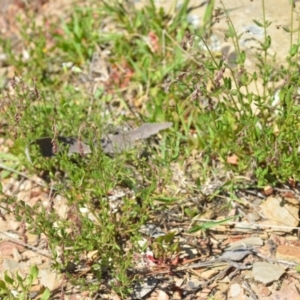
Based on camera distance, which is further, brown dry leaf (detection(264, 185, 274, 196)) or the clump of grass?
brown dry leaf (detection(264, 185, 274, 196))

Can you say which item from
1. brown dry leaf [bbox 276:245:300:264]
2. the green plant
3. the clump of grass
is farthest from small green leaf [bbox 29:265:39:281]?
brown dry leaf [bbox 276:245:300:264]

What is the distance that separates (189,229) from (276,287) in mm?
541

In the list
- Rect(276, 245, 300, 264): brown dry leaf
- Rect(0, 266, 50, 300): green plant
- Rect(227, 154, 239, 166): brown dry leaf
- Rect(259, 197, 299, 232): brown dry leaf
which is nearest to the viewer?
Rect(0, 266, 50, 300): green plant

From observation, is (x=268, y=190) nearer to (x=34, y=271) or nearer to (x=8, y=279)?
(x=34, y=271)

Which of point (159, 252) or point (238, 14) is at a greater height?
point (238, 14)

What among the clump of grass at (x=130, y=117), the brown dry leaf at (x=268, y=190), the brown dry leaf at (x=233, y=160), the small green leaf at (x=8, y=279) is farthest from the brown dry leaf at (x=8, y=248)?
the brown dry leaf at (x=268, y=190)

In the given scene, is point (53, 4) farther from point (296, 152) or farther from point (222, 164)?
point (296, 152)

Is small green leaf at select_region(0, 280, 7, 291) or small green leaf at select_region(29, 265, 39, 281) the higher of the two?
small green leaf at select_region(29, 265, 39, 281)

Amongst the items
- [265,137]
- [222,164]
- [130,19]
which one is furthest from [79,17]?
[265,137]

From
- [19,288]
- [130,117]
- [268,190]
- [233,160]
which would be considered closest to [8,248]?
[19,288]

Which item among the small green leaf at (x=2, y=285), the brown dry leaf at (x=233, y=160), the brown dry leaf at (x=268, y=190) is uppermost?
the brown dry leaf at (x=233, y=160)

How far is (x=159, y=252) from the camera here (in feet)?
10.3

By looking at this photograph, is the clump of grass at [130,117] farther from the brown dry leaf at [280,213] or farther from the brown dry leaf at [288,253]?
the brown dry leaf at [288,253]

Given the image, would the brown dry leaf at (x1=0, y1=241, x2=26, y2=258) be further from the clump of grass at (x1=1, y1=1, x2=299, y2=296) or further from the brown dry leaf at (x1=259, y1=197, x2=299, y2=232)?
the brown dry leaf at (x1=259, y1=197, x2=299, y2=232)
